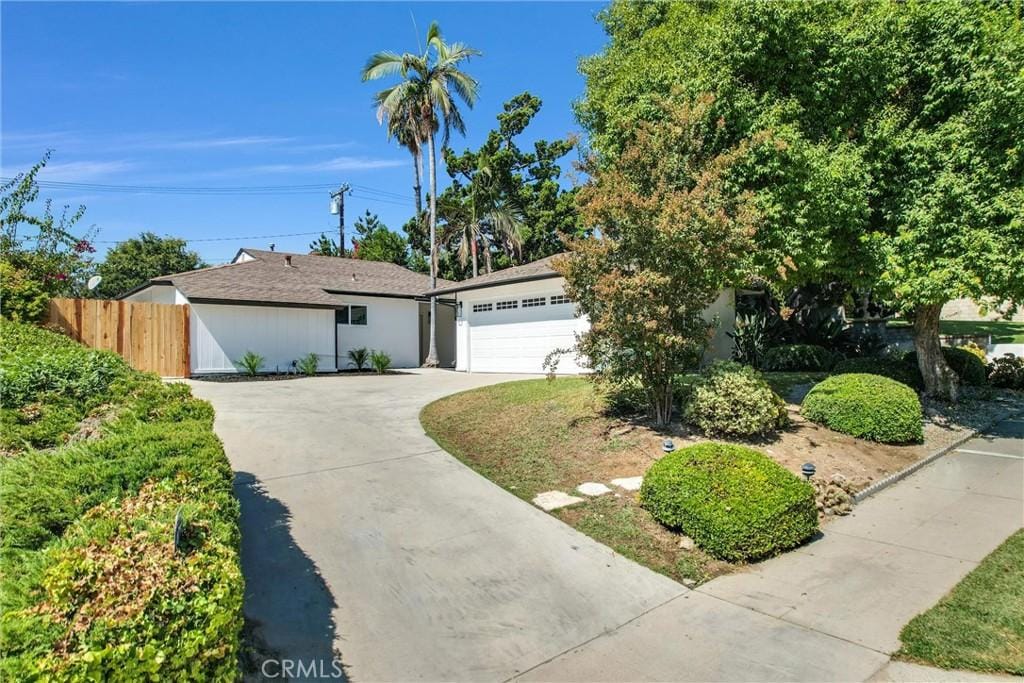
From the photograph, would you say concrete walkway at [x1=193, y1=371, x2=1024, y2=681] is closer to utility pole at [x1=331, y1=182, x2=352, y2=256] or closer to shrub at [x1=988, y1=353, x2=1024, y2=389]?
shrub at [x1=988, y1=353, x2=1024, y2=389]

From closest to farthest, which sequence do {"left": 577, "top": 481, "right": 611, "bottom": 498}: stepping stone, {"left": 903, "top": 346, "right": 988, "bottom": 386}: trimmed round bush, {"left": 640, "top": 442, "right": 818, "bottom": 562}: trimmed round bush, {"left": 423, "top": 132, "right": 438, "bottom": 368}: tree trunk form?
1. {"left": 640, "top": 442, "right": 818, "bottom": 562}: trimmed round bush
2. {"left": 577, "top": 481, "right": 611, "bottom": 498}: stepping stone
3. {"left": 903, "top": 346, "right": 988, "bottom": 386}: trimmed round bush
4. {"left": 423, "top": 132, "right": 438, "bottom": 368}: tree trunk

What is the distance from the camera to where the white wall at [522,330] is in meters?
16.1

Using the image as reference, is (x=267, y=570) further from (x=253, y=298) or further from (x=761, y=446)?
(x=253, y=298)

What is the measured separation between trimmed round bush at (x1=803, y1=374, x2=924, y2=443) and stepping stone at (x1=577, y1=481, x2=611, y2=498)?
15.4 feet

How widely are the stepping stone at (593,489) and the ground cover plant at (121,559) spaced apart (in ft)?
12.2

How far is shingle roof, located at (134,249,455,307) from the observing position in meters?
16.6

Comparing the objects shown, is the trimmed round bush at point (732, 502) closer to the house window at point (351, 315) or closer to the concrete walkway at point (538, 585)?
the concrete walkway at point (538, 585)

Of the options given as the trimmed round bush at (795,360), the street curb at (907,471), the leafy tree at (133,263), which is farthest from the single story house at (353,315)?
the leafy tree at (133,263)

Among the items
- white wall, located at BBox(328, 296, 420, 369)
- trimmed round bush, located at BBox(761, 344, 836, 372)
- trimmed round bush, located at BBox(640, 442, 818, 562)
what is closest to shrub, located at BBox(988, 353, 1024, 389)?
trimmed round bush, located at BBox(761, 344, 836, 372)

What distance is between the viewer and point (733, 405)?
7.59m

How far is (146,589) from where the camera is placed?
6.82 ft

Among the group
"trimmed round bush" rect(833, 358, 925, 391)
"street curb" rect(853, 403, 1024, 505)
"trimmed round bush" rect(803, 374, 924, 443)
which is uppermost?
"trimmed round bush" rect(833, 358, 925, 391)

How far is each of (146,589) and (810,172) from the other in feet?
33.9

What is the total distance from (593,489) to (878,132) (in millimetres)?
8054
